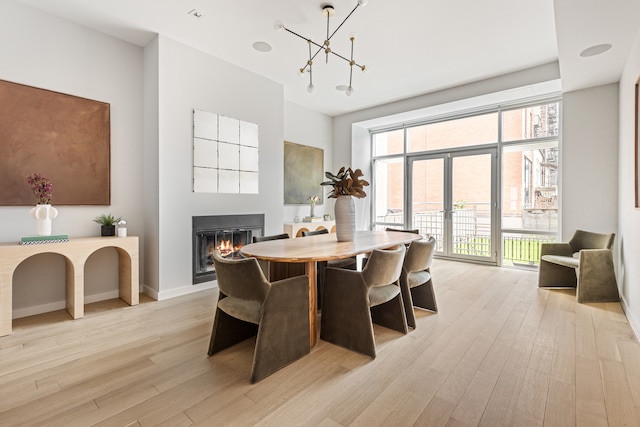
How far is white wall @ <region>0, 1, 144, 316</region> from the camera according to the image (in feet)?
9.58

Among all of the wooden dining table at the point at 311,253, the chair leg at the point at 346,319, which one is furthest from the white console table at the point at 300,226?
the chair leg at the point at 346,319

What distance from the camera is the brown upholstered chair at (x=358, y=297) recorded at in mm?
2189

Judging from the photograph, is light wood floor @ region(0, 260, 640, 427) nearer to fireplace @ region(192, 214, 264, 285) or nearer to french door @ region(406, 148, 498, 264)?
fireplace @ region(192, 214, 264, 285)

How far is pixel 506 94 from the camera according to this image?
4.64m

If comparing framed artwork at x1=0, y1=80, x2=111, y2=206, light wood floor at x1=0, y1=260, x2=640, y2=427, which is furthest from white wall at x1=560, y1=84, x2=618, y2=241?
framed artwork at x1=0, y1=80, x2=111, y2=206

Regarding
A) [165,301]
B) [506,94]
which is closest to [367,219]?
[506,94]

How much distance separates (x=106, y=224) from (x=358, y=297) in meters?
2.88

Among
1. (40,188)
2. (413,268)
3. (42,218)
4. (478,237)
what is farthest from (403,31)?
(42,218)

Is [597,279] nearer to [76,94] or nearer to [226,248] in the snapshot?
[226,248]

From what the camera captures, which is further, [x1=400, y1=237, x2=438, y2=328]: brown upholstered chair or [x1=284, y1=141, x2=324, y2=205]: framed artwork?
[x1=284, y1=141, x2=324, y2=205]: framed artwork

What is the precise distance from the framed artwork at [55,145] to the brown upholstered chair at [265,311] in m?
2.32

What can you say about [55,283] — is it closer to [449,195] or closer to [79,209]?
[79,209]

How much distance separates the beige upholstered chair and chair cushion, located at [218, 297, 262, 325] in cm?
353

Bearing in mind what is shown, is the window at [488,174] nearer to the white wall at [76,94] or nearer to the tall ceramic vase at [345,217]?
the tall ceramic vase at [345,217]
